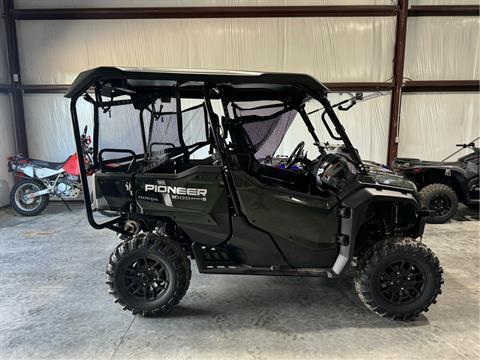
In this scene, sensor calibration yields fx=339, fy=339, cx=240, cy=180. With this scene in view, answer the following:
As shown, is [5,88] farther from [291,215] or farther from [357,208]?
[357,208]

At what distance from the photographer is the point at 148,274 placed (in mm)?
2531

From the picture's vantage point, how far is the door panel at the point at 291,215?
2.44 meters

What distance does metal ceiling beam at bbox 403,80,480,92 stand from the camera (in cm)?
622

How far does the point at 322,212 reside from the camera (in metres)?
2.49

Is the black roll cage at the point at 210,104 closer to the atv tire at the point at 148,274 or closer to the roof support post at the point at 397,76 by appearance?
the atv tire at the point at 148,274

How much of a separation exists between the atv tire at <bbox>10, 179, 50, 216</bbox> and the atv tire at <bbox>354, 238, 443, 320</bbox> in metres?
5.31

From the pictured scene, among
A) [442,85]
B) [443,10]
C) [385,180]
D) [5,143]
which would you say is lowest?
[385,180]

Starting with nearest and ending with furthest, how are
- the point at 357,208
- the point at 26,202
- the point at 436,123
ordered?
1. the point at 357,208
2. the point at 26,202
3. the point at 436,123

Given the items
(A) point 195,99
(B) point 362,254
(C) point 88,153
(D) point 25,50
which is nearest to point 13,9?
(D) point 25,50

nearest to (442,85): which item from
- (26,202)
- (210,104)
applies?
(210,104)

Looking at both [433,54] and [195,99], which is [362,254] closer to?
[195,99]

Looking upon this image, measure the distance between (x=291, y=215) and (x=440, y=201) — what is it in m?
3.80

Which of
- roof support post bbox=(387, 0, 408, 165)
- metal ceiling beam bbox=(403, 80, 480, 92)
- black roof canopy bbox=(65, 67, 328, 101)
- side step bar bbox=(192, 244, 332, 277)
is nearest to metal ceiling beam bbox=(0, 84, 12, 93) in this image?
black roof canopy bbox=(65, 67, 328, 101)

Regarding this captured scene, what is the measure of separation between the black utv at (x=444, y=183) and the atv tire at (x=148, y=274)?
4086 millimetres
